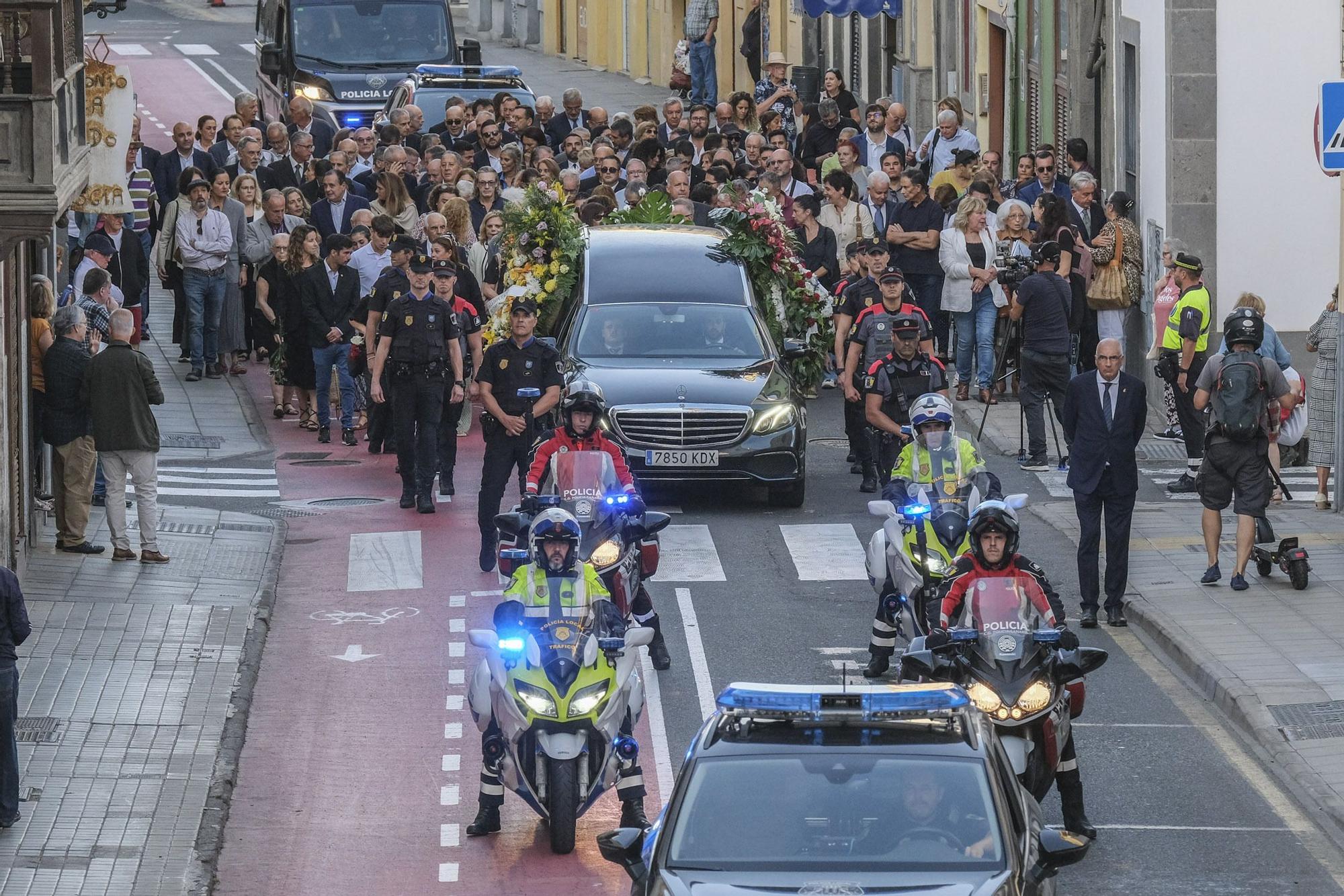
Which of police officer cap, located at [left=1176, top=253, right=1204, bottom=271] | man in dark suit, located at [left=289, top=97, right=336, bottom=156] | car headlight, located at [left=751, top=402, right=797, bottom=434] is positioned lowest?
car headlight, located at [left=751, top=402, right=797, bottom=434]

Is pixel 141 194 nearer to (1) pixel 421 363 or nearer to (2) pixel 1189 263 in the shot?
(1) pixel 421 363

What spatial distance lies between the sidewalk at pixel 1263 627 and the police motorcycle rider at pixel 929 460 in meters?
1.98

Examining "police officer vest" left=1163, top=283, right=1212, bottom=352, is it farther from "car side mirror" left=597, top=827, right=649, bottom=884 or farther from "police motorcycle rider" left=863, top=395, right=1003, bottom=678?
"car side mirror" left=597, top=827, right=649, bottom=884

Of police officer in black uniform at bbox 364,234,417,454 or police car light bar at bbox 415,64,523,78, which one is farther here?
police car light bar at bbox 415,64,523,78

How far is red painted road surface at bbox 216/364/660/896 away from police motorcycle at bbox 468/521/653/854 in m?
0.34

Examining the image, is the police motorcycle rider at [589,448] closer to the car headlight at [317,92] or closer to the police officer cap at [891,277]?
the police officer cap at [891,277]

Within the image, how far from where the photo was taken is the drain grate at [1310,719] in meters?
14.1

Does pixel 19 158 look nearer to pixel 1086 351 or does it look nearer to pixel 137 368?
pixel 137 368

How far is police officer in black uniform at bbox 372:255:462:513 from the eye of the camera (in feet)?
67.6

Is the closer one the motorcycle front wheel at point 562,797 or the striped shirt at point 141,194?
the motorcycle front wheel at point 562,797

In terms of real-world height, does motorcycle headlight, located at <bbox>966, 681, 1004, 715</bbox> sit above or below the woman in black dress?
below

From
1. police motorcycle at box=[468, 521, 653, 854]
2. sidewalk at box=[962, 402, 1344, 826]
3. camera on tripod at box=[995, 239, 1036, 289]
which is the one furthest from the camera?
camera on tripod at box=[995, 239, 1036, 289]

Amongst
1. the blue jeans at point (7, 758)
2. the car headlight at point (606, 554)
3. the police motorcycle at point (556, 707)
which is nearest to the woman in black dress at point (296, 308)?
the car headlight at point (606, 554)

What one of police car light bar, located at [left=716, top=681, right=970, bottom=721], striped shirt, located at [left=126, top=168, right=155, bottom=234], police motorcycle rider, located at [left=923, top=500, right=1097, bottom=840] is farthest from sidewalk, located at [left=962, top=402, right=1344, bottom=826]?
striped shirt, located at [left=126, top=168, right=155, bottom=234]
